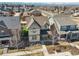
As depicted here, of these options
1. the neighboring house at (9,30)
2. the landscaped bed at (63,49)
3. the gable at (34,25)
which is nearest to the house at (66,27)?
the landscaped bed at (63,49)

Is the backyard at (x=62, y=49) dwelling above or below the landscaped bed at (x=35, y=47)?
below

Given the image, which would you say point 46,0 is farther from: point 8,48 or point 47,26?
point 8,48

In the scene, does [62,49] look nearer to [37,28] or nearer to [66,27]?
[66,27]

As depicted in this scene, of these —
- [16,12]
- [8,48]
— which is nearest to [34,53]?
[8,48]

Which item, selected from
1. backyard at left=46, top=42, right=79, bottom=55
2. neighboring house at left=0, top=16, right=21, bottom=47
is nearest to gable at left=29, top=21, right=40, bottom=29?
neighboring house at left=0, top=16, right=21, bottom=47

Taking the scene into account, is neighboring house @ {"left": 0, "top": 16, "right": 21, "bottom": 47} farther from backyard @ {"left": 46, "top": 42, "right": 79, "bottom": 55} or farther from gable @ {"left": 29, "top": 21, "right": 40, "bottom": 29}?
backyard @ {"left": 46, "top": 42, "right": 79, "bottom": 55}

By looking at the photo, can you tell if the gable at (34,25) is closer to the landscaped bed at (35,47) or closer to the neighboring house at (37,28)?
the neighboring house at (37,28)

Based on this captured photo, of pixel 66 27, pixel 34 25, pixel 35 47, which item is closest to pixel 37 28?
pixel 34 25
